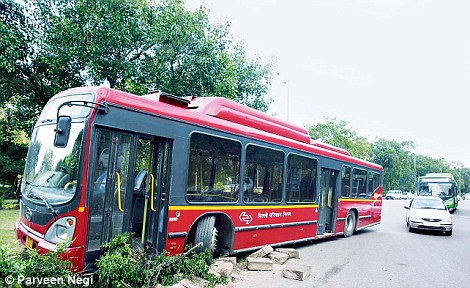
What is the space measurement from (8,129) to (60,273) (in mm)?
13452

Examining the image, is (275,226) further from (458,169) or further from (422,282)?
(458,169)

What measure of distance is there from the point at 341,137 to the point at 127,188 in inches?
1597

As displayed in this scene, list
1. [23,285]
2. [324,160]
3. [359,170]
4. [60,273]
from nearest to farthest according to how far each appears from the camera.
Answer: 1. [23,285]
2. [60,273]
3. [324,160]
4. [359,170]

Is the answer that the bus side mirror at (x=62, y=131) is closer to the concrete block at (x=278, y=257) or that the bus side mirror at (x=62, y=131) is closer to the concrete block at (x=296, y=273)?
the concrete block at (x=296, y=273)

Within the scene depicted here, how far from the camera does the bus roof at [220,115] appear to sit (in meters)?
5.35

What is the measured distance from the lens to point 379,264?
26.4ft

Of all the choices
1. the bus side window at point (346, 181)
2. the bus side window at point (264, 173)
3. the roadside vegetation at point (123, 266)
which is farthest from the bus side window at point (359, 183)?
the roadside vegetation at point (123, 266)

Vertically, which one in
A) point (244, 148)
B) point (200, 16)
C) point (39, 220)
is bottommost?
point (39, 220)

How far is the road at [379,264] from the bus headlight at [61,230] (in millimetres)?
2838

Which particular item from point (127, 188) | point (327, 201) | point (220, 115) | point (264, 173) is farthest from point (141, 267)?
point (327, 201)

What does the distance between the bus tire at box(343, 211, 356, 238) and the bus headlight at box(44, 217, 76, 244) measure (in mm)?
9655

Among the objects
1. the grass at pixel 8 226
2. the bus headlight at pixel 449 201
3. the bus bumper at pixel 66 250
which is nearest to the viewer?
the bus bumper at pixel 66 250

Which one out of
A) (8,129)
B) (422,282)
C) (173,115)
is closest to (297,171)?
(422,282)

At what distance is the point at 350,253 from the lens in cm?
927
